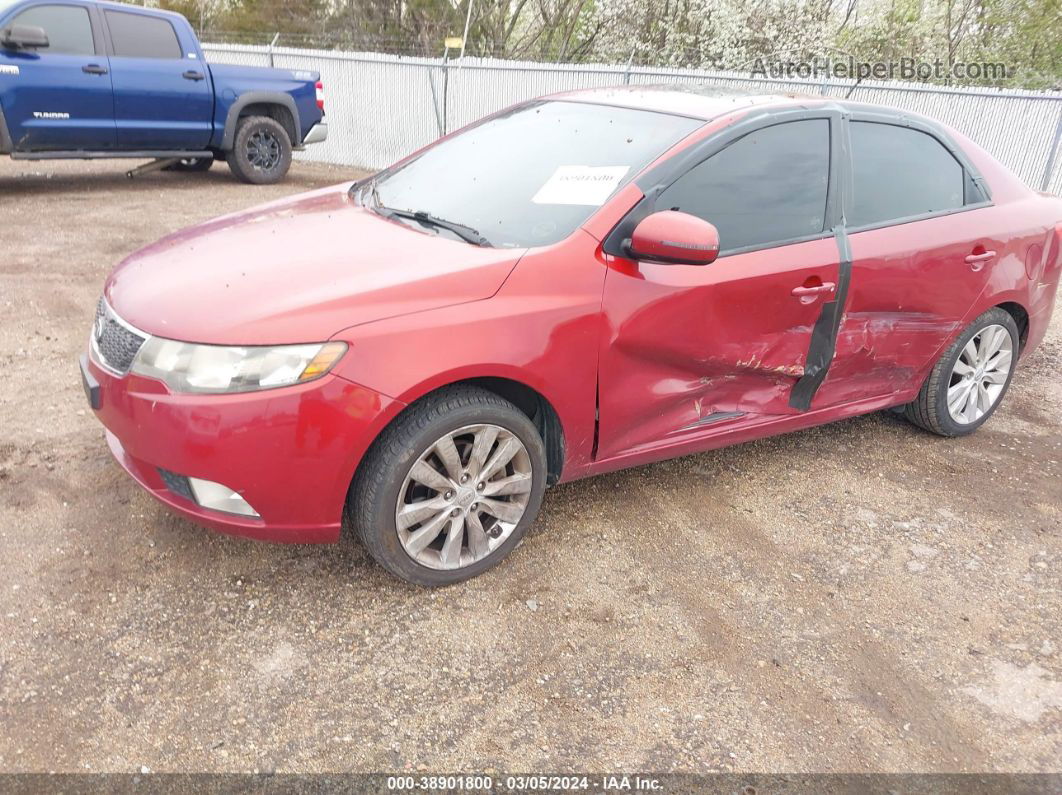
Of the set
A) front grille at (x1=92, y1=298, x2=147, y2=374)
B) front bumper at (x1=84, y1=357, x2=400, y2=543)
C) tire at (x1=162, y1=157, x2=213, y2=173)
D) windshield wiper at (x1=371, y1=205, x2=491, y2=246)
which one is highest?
windshield wiper at (x1=371, y1=205, x2=491, y2=246)

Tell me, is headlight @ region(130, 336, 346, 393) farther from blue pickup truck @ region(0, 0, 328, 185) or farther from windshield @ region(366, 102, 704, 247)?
blue pickup truck @ region(0, 0, 328, 185)

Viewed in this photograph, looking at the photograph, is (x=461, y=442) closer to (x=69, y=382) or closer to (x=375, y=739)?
(x=375, y=739)

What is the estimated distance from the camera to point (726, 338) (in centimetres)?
334

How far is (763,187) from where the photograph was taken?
11.3 feet

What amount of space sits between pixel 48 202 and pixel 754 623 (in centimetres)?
878

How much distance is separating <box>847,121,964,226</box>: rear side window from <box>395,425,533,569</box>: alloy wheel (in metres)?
1.84

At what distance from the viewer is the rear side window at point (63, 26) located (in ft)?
27.9

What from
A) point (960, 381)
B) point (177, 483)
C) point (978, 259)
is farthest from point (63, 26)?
point (960, 381)

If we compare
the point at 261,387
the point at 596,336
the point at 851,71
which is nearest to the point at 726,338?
the point at 596,336

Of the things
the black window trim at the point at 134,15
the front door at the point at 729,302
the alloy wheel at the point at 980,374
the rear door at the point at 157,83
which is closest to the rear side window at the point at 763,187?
the front door at the point at 729,302

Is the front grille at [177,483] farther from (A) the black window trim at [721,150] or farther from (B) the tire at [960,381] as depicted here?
(B) the tire at [960,381]

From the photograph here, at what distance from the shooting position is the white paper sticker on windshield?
3.16 m

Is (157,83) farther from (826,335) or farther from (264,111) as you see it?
(826,335)

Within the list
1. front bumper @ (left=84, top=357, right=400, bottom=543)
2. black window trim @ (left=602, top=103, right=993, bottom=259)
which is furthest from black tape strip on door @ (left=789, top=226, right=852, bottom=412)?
front bumper @ (left=84, top=357, right=400, bottom=543)
